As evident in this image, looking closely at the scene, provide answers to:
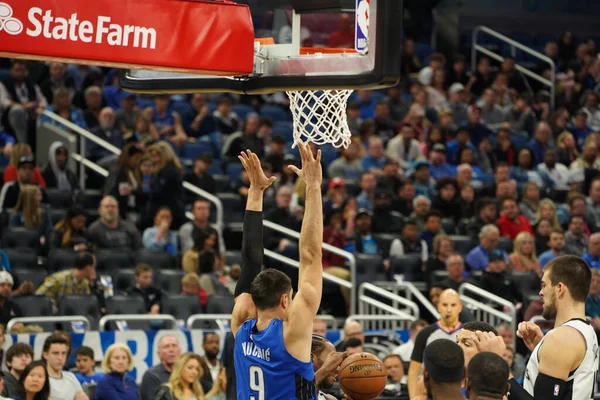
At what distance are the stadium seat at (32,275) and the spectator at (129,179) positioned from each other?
1.94m

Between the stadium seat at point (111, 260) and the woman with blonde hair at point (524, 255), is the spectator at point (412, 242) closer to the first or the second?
the woman with blonde hair at point (524, 255)

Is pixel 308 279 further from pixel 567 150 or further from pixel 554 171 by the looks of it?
pixel 567 150

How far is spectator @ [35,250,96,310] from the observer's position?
12891mm

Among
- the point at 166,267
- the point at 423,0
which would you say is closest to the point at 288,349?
the point at 166,267

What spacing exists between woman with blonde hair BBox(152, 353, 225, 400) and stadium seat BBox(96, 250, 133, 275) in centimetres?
312

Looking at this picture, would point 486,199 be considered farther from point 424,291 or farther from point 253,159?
point 253,159

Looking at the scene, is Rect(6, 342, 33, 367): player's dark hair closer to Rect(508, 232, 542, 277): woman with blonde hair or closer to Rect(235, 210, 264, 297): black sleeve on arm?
Rect(235, 210, 264, 297): black sleeve on arm

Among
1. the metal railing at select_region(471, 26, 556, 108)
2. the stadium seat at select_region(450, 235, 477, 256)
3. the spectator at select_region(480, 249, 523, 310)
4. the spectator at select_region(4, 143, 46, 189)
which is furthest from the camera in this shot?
the metal railing at select_region(471, 26, 556, 108)

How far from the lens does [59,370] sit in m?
10.6

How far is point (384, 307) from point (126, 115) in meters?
5.10

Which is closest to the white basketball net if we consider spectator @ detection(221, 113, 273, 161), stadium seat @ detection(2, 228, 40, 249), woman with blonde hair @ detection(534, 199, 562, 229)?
stadium seat @ detection(2, 228, 40, 249)

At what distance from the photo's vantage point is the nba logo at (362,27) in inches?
259

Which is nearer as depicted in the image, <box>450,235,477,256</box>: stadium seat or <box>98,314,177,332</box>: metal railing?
<box>98,314,177,332</box>: metal railing

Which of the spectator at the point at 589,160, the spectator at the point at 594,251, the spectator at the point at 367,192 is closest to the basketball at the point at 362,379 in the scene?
the spectator at the point at 594,251
